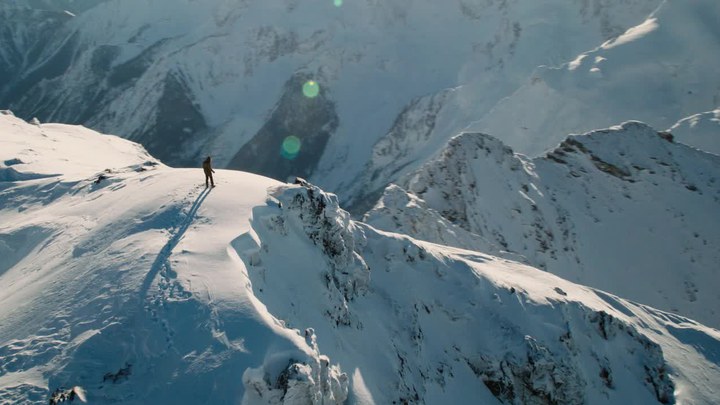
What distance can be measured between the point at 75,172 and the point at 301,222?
64.3 feet

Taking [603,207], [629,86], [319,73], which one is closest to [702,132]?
[629,86]

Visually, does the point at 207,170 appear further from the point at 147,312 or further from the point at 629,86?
the point at 629,86

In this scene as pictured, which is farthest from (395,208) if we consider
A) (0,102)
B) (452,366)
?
(0,102)

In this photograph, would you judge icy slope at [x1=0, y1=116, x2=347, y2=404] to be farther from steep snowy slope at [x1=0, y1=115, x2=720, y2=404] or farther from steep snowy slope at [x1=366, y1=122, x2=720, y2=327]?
steep snowy slope at [x1=366, y1=122, x2=720, y2=327]

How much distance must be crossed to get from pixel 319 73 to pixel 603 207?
122646 millimetres

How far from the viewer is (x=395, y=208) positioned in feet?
141

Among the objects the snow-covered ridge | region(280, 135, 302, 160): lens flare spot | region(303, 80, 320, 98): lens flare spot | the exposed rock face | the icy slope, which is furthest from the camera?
region(303, 80, 320, 98): lens flare spot

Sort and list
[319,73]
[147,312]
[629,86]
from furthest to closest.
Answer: [319,73] → [629,86] → [147,312]

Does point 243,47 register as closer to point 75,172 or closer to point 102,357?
point 75,172

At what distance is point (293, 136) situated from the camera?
504 ft

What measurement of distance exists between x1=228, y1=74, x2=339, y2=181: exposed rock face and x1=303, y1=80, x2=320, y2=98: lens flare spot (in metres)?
→ 0.82

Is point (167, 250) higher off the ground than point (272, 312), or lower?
lower

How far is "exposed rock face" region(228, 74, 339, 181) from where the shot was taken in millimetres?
146250

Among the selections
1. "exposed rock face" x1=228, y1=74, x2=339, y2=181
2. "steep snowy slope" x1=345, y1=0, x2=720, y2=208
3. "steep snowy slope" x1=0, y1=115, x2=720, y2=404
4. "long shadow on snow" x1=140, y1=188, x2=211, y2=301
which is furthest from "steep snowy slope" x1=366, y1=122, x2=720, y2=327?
"exposed rock face" x1=228, y1=74, x2=339, y2=181
